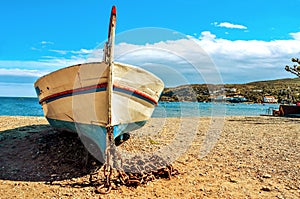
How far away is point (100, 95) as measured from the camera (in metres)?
5.07

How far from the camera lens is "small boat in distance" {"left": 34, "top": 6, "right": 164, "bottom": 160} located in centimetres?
502

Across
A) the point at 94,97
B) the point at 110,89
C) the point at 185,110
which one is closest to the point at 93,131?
the point at 94,97

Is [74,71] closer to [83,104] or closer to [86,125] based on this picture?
[83,104]

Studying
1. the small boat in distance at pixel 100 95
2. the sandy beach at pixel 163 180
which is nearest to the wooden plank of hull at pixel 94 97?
the small boat in distance at pixel 100 95

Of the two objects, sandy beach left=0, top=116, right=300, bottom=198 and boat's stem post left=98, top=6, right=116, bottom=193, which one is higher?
boat's stem post left=98, top=6, right=116, bottom=193

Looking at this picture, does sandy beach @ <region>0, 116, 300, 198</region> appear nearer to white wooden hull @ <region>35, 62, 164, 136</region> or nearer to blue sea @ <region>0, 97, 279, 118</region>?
white wooden hull @ <region>35, 62, 164, 136</region>

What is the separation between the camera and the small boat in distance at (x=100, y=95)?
5.02m

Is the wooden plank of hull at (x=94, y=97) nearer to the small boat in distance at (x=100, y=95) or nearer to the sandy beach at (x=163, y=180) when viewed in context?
the small boat in distance at (x=100, y=95)

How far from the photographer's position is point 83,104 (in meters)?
5.33

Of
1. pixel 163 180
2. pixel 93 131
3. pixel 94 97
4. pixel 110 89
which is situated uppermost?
pixel 110 89

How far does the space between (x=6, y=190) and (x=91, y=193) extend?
1.35m

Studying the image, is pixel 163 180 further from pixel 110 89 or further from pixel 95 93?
pixel 95 93

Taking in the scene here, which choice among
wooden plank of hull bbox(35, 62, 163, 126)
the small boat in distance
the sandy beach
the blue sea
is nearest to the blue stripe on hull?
the small boat in distance

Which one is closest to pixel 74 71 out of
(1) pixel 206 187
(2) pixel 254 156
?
(1) pixel 206 187
